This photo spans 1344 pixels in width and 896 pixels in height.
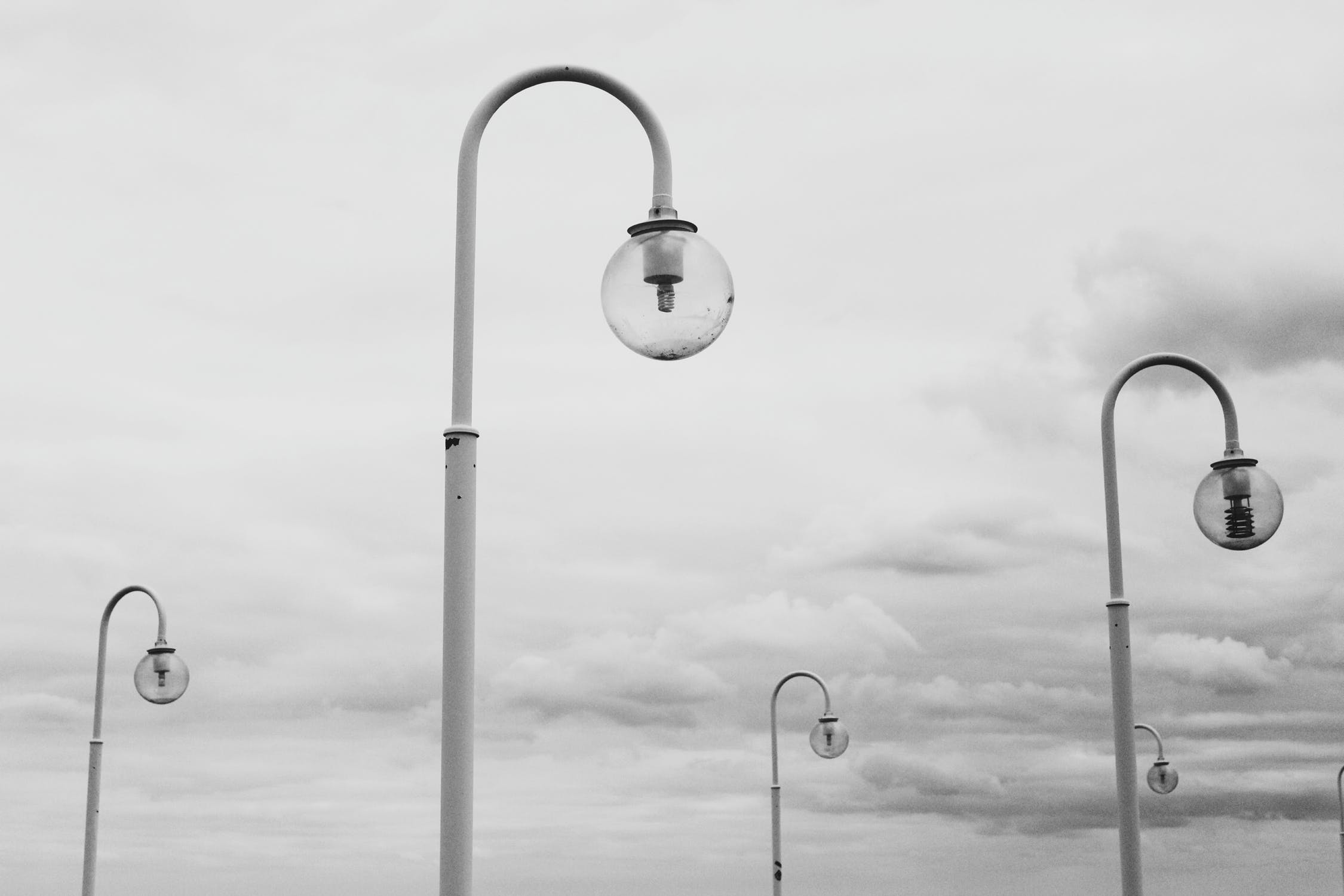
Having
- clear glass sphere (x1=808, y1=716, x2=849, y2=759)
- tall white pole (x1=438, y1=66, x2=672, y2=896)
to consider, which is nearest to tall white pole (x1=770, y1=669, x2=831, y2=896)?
clear glass sphere (x1=808, y1=716, x2=849, y2=759)

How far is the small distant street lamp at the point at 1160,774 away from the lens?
32781 millimetres

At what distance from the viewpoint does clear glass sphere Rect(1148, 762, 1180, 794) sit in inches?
1291

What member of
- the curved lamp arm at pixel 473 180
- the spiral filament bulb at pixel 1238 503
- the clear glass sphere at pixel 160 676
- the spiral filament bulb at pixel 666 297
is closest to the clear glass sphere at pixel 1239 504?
the spiral filament bulb at pixel 1238 503

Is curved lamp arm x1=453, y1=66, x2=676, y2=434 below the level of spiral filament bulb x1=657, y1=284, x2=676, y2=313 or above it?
above

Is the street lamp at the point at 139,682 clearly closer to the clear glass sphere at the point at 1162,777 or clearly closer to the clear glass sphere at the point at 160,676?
the clear glass sphere at the point at 160,676

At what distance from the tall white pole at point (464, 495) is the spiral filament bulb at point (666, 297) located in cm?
53

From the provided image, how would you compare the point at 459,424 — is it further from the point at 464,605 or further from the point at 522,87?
the point at 522,87

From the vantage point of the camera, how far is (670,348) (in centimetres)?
741

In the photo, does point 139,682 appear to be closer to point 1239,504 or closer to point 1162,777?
point 1239,504

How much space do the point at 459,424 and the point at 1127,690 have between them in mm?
7107

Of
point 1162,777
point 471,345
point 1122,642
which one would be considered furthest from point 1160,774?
point 471,345

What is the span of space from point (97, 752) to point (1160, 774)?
23.0 m

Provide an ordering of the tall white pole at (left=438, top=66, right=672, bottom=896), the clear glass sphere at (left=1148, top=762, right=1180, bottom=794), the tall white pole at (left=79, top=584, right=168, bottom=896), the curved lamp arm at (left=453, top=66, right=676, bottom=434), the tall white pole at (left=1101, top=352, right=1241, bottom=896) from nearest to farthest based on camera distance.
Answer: the tall white pole at (left=438, top=66, right=672, bottom=896) < the curved lamp arm at (left=453, top=66, right=676, bottom=434) < the tall white pole at (left=1101, top=352, right=1241, bottom=896) < the tall white pole at (left=79, top=584, right=168, bottom=896) < the clear glass sphere at (left=1148, top=762, right=1180, bottom=794)

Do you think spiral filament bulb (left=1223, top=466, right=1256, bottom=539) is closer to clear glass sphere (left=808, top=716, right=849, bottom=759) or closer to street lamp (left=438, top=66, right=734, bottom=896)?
street lamp (left=438, top=66, right=734, bottom=896)
